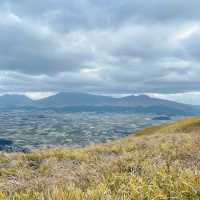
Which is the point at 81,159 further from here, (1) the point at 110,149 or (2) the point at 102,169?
(2) the point at 102,169

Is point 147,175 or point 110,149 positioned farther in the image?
point 110,149

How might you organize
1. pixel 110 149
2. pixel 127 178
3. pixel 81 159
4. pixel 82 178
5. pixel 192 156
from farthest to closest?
pixel 110 149
pixel 81 159
pixel 192 156
pixel 82 178
pixel 127 178

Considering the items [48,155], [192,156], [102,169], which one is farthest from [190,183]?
[48,155]

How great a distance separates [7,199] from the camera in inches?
375

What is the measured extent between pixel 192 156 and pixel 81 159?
6.42m

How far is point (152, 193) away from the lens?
9289 mm

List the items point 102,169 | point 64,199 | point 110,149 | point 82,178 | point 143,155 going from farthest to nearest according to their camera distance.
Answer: point 110,149 < point 143,155 < point 102,169 < point 82,178 < point 64,199

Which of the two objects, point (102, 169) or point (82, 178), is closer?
point (82, 178)

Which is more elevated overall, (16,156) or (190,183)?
(190,183)

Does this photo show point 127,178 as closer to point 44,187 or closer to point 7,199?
point 44,187

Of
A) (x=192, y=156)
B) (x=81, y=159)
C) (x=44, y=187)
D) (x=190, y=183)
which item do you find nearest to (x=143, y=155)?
(x=192, y=156)

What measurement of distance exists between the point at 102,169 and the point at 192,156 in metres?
5.07

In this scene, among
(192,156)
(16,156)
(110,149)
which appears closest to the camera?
(192,156)

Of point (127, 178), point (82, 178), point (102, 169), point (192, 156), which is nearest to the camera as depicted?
point (127, 178)
